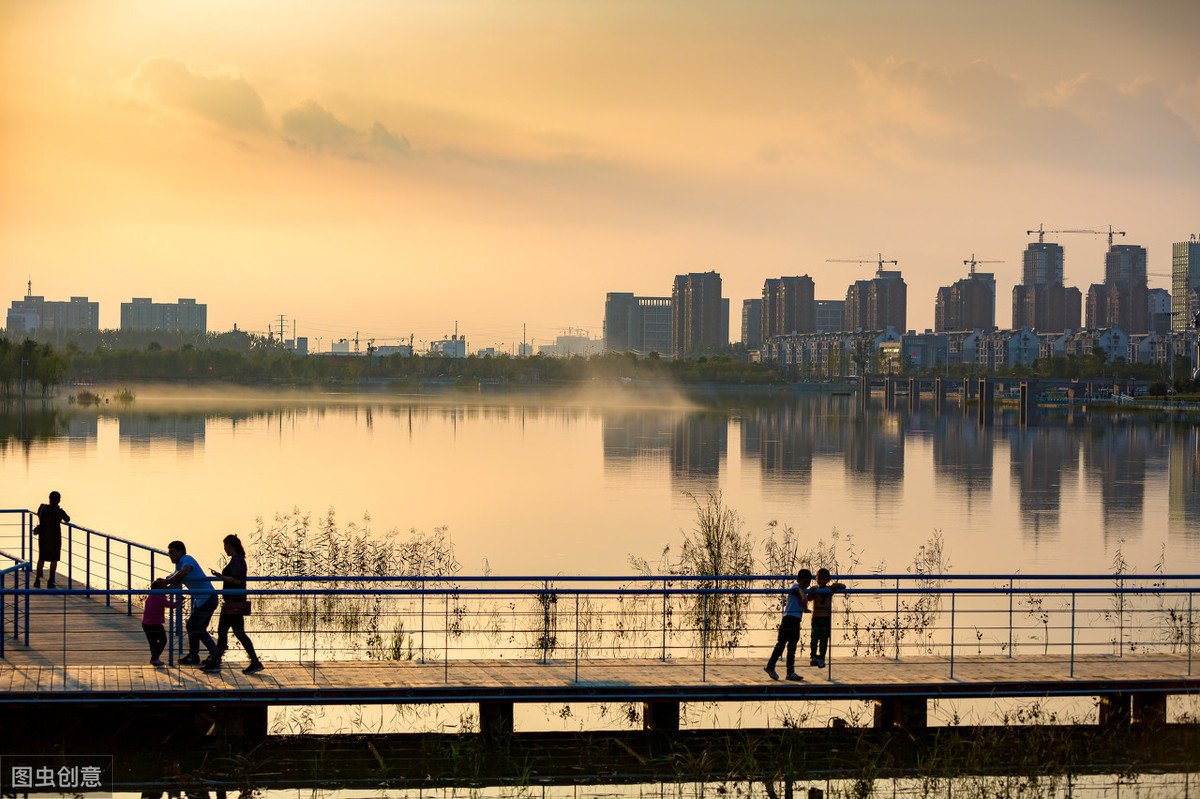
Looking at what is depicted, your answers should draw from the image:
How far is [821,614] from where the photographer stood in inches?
688

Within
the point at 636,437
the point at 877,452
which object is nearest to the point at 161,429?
the point at 636,437

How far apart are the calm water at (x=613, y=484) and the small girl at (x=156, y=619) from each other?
63.2 ft

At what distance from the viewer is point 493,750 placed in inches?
670

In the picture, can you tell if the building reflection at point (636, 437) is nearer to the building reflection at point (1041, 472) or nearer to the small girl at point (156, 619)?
the building reflection at point (1041, 472)

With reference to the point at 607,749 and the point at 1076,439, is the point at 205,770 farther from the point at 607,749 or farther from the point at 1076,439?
the point at 1076,439

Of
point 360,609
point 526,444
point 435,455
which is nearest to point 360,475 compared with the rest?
point 435,455

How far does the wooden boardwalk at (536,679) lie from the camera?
52.3 feet

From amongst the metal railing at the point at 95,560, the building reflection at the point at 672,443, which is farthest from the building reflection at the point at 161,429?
the metal railing at the point at 95,560

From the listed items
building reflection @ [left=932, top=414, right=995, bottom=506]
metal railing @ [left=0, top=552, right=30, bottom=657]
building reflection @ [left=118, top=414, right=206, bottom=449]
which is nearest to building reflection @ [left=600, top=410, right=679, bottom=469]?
building reflection @ [left=932, top=414, right=995, bottom=506]

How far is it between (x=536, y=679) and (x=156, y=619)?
5.36 m

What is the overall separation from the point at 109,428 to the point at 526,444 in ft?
112

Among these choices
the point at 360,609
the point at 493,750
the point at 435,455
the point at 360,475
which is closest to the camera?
the point at 493,750

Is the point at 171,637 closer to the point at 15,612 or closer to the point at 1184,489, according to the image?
the point at 15,612

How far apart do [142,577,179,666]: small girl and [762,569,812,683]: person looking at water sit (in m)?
8.53
